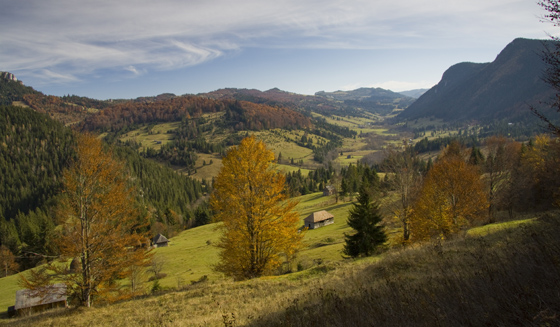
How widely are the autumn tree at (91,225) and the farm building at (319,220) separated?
52688mm

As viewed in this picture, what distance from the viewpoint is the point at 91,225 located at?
15.4 meters

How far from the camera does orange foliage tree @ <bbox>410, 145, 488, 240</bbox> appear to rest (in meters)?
26.0

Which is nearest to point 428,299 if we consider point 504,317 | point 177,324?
point 504,317

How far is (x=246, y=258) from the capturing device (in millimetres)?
17672

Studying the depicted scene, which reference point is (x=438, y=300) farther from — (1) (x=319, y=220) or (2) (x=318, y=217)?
(2) (x=318, y=217)

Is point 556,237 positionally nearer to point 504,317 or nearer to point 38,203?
point 504,317

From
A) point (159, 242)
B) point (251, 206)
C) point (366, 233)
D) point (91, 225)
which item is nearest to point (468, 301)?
point (251, 206)

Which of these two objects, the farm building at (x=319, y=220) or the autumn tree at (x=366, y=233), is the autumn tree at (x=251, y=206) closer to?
the autumn tree at (x=366, y=233)

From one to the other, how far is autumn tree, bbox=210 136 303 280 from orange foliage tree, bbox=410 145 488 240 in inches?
606

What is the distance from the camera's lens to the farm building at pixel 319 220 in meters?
65.9

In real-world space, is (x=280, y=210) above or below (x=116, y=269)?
above

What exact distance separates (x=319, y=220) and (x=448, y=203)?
130 ft

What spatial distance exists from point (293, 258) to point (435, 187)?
17332mm

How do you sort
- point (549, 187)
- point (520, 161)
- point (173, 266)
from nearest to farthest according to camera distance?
point (549, 187)
point (520, 161)
point (173, 266)
